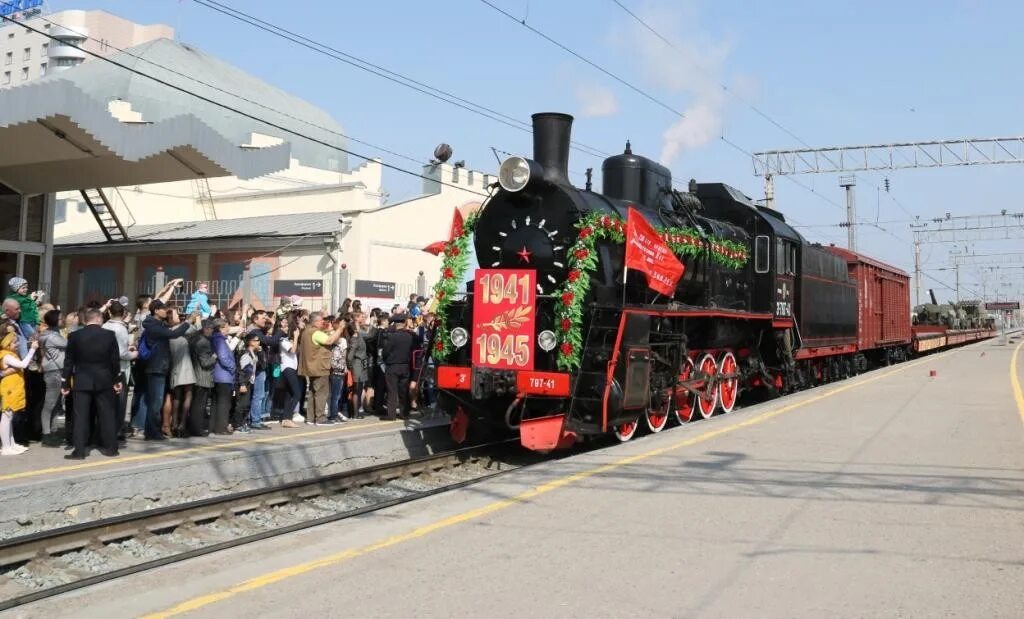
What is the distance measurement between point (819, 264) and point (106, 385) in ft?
47.5

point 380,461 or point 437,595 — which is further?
point 380,461

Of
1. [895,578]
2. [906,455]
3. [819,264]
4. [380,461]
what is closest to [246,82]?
[819,264]

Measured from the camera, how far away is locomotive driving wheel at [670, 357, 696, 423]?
1226 cm

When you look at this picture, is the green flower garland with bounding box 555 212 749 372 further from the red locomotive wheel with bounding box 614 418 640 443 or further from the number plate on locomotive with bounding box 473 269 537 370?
the red locomotive wheel with bounding box 614 418 640 443

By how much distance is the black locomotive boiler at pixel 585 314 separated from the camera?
32.2 feet

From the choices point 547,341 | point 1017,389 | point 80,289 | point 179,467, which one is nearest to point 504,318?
point 547,341

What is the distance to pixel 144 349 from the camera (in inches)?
383

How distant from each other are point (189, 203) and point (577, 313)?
26.0 m

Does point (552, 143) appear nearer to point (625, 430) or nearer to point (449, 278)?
point (449, 278)

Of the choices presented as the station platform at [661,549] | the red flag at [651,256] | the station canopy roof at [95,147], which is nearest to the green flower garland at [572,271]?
the red flag at [651,256]

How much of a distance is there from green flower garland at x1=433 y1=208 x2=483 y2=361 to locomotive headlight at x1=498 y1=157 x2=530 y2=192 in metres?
0.78

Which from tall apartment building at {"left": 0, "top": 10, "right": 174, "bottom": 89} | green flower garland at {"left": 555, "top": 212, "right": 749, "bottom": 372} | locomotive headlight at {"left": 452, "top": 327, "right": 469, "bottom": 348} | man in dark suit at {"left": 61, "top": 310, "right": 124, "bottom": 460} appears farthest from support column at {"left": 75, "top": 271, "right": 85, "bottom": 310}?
tall apartment building at {"left": 0, "top": 10, "right": 174, "bottom": 89}

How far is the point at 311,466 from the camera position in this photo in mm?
9859

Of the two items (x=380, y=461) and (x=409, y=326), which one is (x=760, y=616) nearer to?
(x=380, y=461)
